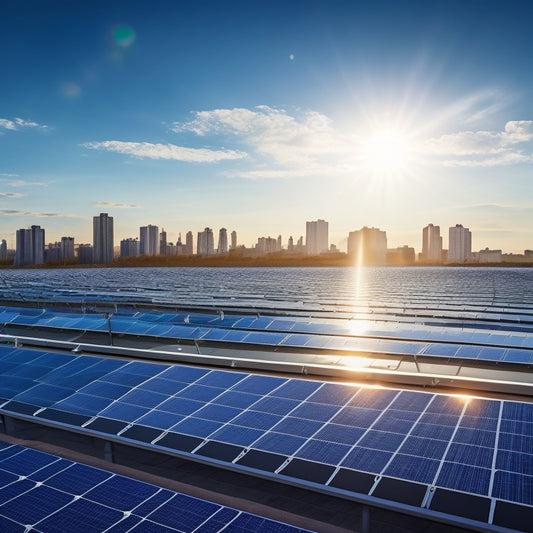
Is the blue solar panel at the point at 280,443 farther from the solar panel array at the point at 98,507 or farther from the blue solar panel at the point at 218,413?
the solar panel array at the point at 98,507

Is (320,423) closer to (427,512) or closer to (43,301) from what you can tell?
(427,512)

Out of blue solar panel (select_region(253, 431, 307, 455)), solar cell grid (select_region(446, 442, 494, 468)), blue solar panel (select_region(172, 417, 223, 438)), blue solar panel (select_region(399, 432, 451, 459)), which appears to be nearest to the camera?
solar cell grid (select_region(446, 442, 494, 468))

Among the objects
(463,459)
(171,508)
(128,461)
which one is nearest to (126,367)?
(128,461)

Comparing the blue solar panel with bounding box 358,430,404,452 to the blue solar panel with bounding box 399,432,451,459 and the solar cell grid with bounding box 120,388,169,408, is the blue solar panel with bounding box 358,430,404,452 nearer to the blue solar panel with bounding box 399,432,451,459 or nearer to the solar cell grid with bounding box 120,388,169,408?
the blue solar panel with bounding box 399,432,451,459

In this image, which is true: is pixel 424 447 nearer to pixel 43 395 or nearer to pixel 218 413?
pixel 218 413

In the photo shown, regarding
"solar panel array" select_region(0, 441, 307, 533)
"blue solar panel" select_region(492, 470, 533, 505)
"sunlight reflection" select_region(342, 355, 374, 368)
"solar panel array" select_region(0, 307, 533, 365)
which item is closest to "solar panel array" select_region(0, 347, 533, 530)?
"blue solar panel" select_region(492, 470, 533, 505)

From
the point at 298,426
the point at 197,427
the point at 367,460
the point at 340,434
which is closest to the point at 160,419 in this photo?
the point at 197,427

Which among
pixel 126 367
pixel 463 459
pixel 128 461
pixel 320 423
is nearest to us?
pixel 463 459
